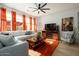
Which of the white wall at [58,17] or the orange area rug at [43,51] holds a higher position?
the white wall at [58,17]

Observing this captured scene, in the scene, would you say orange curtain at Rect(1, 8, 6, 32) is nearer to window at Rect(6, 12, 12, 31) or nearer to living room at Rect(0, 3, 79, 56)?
living room at Rect(0, 3, 79, 56)

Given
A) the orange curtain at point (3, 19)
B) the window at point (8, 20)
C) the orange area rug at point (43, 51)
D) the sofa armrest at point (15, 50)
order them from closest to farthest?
the sofa armrest at point (15, 50)
the orange area rug at point (43, 51)
the orange curtain at point (3, 19)
the window at point (8, 20)

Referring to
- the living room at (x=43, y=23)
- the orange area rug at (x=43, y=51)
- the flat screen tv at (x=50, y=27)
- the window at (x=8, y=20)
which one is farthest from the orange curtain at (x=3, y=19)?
the flat screen tv at (x=50, y=27)

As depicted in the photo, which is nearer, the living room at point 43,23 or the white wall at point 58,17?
the living room at point 43,23

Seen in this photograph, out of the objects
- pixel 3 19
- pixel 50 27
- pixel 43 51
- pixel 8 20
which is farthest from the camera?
pixel 50 27

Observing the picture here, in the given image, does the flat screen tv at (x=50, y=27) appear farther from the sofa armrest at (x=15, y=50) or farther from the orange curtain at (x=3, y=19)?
the sofa armrest at (x=15, y=50)

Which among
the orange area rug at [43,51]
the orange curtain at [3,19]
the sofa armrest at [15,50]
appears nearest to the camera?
the sofa armrest at [15,50]

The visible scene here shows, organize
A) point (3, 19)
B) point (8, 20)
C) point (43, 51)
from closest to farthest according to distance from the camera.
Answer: point (43, 51) → point (3, 19) → point (8, 20)

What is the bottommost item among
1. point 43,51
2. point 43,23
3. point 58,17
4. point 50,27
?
point 43,51

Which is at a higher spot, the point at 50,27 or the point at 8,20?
the point at 8,20

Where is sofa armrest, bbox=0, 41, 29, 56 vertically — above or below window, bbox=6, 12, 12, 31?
below

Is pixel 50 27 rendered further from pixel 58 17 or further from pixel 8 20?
pixel 8 20

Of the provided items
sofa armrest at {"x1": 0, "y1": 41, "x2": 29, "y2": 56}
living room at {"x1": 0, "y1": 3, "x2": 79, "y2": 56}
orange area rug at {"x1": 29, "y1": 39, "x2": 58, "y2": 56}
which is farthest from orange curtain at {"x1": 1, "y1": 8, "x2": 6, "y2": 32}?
sofa armrest at {"x1": 0, "y1": 41, "x2": 29, "y2": 56}

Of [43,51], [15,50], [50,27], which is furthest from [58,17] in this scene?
[15,50]
